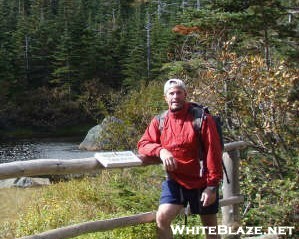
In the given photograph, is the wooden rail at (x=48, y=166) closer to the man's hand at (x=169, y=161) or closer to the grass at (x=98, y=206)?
the man's hand at (x=169, y=161)

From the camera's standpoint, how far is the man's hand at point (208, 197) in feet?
12.9

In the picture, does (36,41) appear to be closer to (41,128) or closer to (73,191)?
(41,128)

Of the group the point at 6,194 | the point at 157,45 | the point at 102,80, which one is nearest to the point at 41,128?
the point at 102,80

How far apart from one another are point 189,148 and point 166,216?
58cm

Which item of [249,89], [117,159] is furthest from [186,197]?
[249,89]

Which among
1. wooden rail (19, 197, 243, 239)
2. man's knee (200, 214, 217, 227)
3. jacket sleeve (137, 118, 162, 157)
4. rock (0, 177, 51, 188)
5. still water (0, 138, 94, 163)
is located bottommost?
still water (0, 138, 94, 163)

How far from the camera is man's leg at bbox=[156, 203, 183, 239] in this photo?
411 cm

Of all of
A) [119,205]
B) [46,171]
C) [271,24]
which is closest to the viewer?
[46,171]

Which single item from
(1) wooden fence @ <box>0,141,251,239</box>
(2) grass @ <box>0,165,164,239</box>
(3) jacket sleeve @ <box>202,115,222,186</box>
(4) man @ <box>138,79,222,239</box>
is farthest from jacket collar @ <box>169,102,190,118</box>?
(2) grass @ <box>0,165,164,239</box>

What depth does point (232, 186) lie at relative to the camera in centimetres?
543

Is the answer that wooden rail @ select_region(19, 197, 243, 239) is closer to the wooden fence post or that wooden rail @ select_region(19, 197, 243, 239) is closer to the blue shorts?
the blue shorts

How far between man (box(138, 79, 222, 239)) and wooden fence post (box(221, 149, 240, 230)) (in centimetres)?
126

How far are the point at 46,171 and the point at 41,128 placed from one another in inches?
1455

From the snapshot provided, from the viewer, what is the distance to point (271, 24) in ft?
35.7
